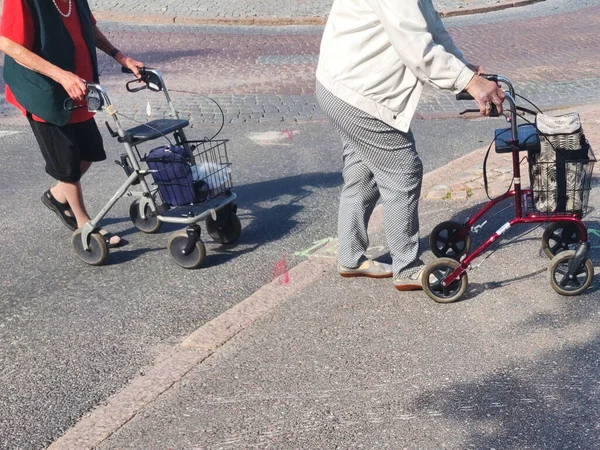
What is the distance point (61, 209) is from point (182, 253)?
1106mm

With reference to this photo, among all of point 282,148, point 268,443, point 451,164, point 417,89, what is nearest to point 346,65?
point 417,89

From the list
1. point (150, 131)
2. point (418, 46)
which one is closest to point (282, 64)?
point (150, 131)

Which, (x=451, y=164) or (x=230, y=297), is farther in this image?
(x=451, y=164)

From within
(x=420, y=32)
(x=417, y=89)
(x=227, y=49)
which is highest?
(x=420, y=32)

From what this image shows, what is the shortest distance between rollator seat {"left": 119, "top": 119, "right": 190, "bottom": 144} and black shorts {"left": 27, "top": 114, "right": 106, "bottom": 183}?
468mm

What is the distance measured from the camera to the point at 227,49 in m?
13.4

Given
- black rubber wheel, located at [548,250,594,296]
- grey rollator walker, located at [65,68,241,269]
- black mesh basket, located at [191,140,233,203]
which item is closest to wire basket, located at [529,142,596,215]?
black rubber wheel, located at [548,250,594,296]

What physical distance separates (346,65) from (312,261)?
4.82 feet

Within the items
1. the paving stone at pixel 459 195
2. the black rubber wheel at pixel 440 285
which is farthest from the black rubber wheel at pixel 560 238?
the paving stone at pixel 459 195

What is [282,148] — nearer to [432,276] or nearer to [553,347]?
[432,276]

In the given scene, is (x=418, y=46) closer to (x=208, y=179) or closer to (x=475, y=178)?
(x=208, y=179)

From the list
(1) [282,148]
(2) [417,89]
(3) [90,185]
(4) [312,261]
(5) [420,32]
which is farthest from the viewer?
(1) [282,148]

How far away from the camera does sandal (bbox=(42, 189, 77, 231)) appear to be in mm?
5840

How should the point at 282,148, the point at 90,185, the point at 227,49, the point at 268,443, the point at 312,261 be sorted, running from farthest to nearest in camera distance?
the point at 227,49
the point at 282,148
the point at 90,185
the point at 312,261
the point at 268,443
